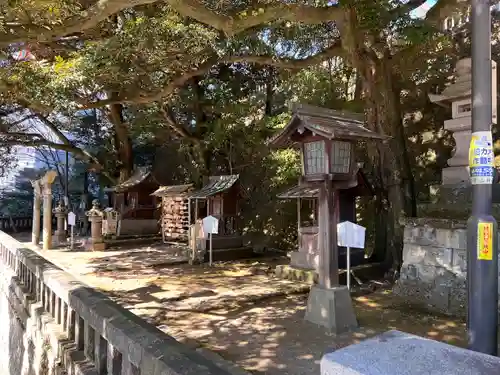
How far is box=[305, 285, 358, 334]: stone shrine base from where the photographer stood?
5859 millimetres

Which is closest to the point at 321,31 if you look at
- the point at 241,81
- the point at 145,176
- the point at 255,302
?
the point at 241,81

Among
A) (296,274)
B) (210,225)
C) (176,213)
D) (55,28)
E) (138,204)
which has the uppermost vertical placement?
(55,28)

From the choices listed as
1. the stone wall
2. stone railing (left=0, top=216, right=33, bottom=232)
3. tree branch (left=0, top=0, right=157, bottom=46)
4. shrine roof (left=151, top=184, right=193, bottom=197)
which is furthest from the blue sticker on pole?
stone railing (left=0, top=216, right=33, bottom=232)

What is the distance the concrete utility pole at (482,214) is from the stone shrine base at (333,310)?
2.95m

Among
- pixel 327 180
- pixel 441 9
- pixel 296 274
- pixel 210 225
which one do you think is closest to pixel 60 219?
pixel 210 225

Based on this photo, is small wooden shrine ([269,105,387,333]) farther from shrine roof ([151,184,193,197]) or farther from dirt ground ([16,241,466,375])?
shrine roof ([151,184,193,197])

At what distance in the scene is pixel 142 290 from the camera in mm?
8555

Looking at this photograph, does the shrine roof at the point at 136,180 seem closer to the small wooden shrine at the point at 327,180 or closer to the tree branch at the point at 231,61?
the tree branch at the point at 231,61

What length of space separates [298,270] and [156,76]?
685 centimetres

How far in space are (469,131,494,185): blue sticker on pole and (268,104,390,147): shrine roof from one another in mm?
2888

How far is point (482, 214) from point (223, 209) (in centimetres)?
1086

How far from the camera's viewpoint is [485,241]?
118 inches

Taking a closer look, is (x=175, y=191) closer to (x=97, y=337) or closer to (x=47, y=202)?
(x=47, y=202)

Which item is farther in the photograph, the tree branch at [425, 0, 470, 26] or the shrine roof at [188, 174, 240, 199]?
the shrine roof at [188, 174, 240, 199]
